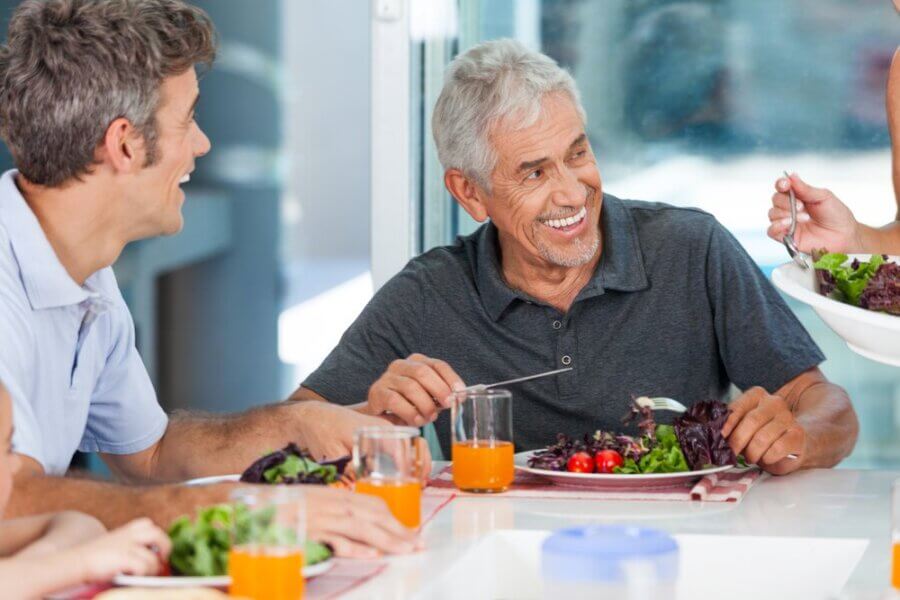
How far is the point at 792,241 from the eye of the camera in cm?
237

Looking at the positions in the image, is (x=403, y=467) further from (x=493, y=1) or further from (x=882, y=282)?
(x=493, y=1)

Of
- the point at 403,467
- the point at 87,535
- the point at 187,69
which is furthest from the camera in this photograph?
the point at 187,69

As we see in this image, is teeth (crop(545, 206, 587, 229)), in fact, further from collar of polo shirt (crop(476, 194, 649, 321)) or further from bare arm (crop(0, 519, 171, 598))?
bare arm (crop(0, 519, 171, 598))

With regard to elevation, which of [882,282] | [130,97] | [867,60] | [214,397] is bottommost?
[214,397]

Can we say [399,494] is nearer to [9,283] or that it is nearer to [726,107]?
[9,283]

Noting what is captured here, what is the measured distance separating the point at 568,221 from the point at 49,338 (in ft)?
3.54

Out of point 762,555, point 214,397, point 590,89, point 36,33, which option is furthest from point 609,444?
point 214,397

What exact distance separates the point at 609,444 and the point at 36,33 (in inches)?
43.6

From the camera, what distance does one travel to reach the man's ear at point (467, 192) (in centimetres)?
295

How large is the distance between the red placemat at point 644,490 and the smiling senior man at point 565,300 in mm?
474

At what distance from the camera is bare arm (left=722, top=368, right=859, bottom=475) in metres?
2.25

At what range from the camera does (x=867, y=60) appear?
3.57 metres

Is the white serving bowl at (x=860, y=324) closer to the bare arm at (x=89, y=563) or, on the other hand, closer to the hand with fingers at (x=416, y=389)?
the hand with fingers at (x=416, y=389)

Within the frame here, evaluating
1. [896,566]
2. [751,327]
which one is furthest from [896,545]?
[751,327]
